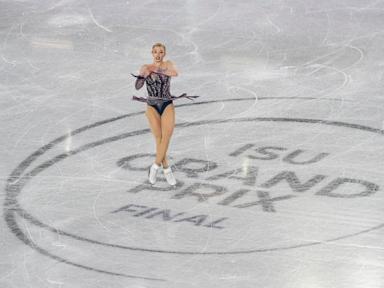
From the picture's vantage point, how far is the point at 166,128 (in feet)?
36.5

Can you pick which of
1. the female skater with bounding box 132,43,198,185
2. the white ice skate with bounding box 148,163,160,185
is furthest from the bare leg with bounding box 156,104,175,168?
the white ice skate with bounding box 148,163,160,185

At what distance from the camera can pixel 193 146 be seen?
12375 millimetres

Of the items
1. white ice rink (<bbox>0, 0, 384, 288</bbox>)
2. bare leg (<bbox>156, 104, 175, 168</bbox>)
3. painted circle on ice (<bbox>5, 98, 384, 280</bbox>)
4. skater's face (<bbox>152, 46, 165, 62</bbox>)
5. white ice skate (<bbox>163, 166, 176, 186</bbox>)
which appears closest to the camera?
white ice rink (<bbox>0, 0, 384, 288</bbox>)

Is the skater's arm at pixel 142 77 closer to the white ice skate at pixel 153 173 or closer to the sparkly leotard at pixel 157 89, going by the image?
the sparkly leotard at pixel 157 89

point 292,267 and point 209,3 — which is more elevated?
point 209,3

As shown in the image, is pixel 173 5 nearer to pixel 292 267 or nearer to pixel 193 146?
pixel 193 146

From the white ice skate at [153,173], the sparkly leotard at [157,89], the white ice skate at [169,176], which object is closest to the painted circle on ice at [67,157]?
the white ice skate at [153,173]

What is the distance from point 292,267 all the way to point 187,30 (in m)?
8.08

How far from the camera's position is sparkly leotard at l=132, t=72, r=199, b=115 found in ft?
35.6

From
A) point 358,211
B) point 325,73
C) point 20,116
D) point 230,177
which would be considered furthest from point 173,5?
point 358,211

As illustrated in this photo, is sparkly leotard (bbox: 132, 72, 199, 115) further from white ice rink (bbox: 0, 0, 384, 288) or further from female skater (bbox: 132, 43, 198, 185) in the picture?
white ice rink (bbox: 0, 0, 384, 288)

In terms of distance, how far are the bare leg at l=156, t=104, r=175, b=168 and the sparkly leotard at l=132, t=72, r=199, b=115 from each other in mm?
54

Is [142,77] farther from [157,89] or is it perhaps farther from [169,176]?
[169,176]

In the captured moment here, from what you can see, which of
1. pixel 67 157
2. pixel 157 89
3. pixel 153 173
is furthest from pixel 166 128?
pixel 67 157
